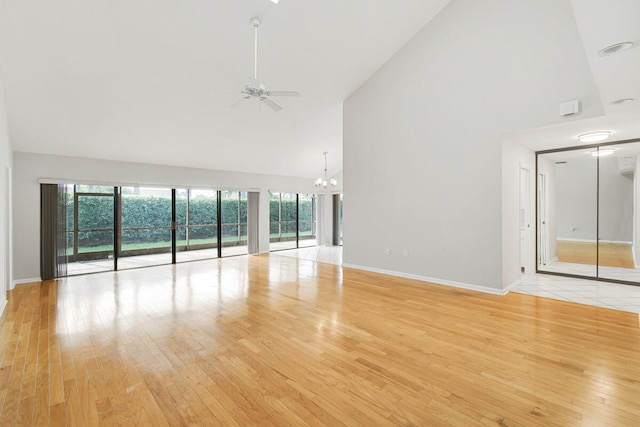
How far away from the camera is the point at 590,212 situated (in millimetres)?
5492

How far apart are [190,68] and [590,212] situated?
7.45 meters

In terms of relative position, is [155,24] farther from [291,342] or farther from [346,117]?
[291,342]

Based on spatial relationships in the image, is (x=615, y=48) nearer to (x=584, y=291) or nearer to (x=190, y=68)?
(x=584, y=291)

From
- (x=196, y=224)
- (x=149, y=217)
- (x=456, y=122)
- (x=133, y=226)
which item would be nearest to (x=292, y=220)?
(x=196, y=224)

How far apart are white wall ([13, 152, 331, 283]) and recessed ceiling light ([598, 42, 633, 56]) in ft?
25.3

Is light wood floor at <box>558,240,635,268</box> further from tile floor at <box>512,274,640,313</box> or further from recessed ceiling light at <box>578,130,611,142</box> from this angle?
recessed ceiling light at <box>578,130,611,142</box>

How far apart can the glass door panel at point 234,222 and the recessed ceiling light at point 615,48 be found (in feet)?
26.0

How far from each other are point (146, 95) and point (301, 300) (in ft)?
13.8

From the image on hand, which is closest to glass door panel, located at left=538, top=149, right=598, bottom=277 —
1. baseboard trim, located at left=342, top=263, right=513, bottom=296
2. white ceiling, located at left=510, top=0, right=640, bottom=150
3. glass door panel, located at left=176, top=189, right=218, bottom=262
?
white ceiling, located at left=510, top=0, right=640, bottom=150

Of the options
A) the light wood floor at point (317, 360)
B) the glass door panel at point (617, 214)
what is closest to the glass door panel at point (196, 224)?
the light wood floor at point (317, 360)

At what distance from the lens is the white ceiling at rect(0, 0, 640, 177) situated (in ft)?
11.5

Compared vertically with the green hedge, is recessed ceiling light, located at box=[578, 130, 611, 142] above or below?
above

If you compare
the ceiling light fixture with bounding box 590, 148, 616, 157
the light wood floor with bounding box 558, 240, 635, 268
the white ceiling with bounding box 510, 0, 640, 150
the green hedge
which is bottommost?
the light wood floor with bounding box 558, 240, 635, 268

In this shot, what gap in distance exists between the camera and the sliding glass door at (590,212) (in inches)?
201
